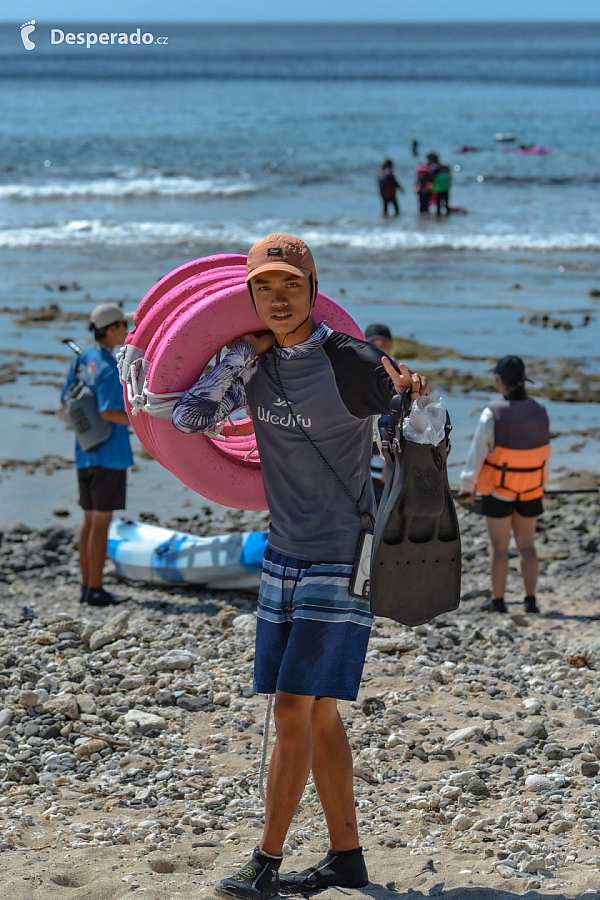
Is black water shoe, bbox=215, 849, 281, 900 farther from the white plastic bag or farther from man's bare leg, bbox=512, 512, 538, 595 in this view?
man's bare leg, bbox=512, 512, 538, 595

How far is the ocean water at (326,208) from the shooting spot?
14031 millimetres

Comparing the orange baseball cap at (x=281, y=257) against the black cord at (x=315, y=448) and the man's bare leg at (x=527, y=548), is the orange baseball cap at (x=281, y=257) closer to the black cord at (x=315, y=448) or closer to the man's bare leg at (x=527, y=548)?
the black cord at (x=315, y=448)

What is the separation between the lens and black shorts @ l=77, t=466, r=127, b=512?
6.65 metres

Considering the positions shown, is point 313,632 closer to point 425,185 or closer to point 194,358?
point 194,358

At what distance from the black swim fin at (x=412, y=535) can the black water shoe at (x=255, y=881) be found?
0.88 metres

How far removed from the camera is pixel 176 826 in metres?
3.81

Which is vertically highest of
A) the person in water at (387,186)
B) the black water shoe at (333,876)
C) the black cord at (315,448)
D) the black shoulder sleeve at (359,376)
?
the person in water at (387,186)

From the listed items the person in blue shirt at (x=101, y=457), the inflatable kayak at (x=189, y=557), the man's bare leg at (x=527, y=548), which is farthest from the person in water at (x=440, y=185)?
the person in blue shirt at (x=101, y=457)

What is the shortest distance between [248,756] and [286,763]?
129cm

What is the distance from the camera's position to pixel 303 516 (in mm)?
3197

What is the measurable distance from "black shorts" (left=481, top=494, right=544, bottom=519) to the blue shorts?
3.72 metres

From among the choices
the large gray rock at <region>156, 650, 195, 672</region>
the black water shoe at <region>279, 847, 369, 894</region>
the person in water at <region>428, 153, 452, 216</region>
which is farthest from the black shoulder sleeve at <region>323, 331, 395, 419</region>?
the person in water at <region>428, 153, 452, 216</region>

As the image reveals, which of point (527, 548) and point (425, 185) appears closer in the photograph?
point (527, 548)

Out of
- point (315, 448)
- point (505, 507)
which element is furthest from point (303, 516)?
point (505, 507)
